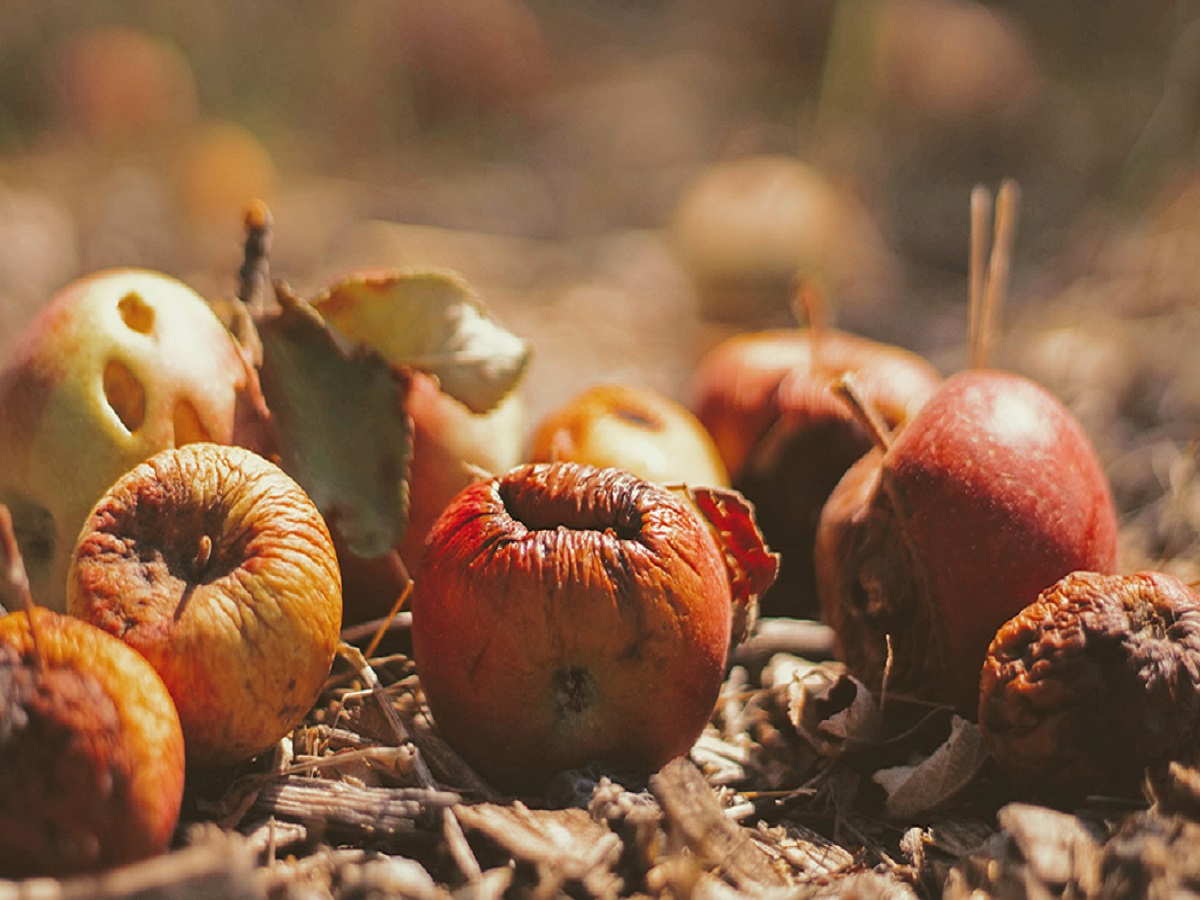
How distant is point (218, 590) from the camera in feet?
4.98

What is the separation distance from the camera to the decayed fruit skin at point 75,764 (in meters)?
1.28

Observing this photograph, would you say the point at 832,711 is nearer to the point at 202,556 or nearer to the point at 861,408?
the point at 861,408

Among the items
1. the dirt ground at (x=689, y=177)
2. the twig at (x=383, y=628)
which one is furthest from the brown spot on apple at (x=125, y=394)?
the dirt ground at (x=689, y=177)

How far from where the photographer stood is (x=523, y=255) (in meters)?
5.40

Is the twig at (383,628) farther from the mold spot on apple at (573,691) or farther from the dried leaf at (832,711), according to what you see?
the dried leaf at (832,711)

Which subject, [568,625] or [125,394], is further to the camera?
[125,394]

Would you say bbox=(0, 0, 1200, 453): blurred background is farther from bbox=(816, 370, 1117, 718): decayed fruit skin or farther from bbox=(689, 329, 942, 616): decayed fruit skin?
bbox=(816, 370, 1117, 718): decayed fruit skin

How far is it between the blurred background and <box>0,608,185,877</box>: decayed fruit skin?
218 cm

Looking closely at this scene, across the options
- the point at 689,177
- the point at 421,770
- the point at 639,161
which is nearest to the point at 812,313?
the point at 421,770

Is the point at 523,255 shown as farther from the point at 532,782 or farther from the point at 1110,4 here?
the point at 1110,4

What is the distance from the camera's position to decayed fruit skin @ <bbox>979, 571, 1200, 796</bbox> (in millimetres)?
1561

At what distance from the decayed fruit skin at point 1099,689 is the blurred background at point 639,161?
63.2 inches

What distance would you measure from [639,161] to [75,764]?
18.6 ft

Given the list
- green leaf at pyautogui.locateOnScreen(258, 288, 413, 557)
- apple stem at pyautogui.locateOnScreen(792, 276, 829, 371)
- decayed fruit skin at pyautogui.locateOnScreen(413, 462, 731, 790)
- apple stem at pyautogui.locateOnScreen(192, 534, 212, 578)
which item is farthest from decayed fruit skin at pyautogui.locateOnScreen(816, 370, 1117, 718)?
apple stem at pyautogui.locateOnScreen(192, 534, 212, 578)
